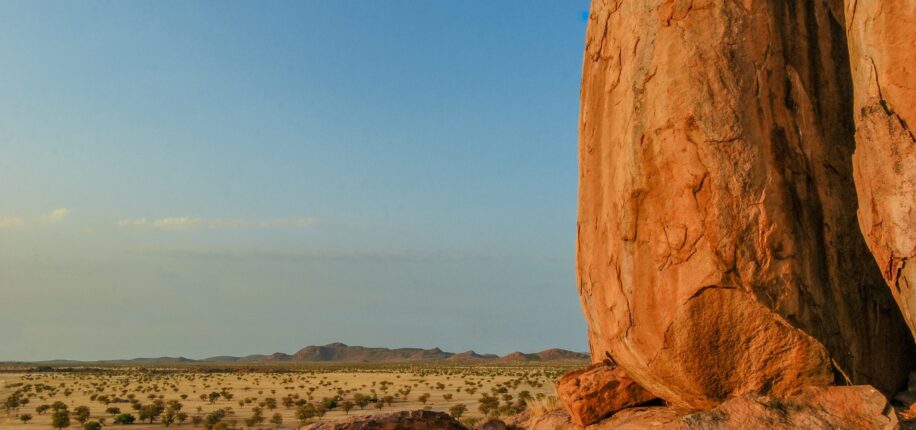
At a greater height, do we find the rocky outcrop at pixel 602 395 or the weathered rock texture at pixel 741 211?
the weathered rock texture at pixel 741 211

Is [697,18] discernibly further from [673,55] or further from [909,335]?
[909,335]

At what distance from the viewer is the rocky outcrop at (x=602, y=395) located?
11.3 metres

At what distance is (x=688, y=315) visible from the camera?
30.8 ft

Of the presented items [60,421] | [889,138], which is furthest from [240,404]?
[889,138]

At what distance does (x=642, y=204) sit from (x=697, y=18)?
2459 millimetres

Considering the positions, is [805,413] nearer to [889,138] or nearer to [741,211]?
[741,211]

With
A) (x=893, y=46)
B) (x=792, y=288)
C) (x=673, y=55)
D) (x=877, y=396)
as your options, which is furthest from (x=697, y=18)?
(x=877, y=396)

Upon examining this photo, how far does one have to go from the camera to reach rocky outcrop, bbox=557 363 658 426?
11273 mm

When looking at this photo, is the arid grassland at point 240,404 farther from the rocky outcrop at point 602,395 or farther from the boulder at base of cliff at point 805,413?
the boulder at base of cliff at point 805,413

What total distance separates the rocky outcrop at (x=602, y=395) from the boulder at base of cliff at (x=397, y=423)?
2.06 meters

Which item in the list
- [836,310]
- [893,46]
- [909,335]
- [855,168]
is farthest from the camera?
[909,335]

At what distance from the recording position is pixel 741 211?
30.0ft

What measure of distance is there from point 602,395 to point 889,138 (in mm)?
5378

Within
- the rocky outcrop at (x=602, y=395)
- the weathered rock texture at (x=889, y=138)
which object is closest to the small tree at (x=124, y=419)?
the rocky outcrop at (x=602, y=395)
